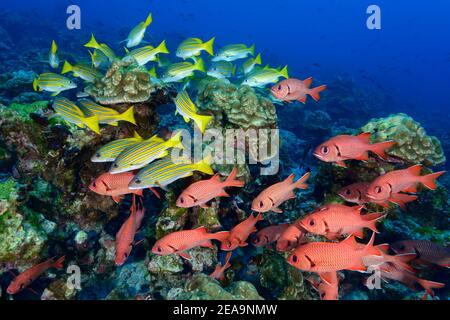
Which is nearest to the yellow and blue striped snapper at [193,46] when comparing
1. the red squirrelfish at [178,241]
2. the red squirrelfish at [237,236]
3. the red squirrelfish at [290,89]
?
the red squirrelfish at [290,89]

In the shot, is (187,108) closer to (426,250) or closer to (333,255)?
(333,255)

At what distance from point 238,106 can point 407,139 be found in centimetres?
319

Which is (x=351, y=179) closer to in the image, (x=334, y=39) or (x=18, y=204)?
(x=18, y=204)

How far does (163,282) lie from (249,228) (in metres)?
1.57

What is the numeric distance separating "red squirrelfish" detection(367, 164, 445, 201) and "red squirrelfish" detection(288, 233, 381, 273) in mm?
941

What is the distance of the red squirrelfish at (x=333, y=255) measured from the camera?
285 centimetres

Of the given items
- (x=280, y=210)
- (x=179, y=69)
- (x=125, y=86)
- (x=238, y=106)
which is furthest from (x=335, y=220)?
(x=179, y=69)

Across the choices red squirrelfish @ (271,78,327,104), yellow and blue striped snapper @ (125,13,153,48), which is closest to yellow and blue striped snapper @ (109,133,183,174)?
red squirrelfish @ (271,78,327,104)

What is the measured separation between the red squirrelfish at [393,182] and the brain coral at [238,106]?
7.41ft

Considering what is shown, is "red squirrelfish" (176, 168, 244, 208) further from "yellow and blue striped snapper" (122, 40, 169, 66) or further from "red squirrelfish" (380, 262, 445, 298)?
"yellow and blue striped snapper" (122, 40, 169, 66)

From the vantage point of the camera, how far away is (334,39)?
13250 cm

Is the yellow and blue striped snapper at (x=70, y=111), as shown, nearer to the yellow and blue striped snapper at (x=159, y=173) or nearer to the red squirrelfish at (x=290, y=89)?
the yellow and blue striped snapper at (x=159, y=173)

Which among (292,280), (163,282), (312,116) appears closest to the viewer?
(292,280)
